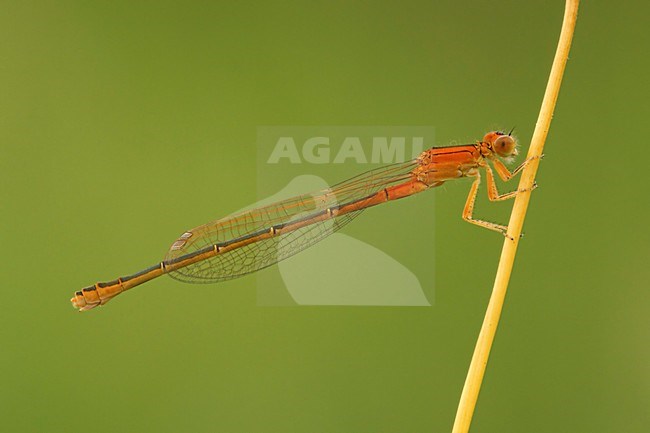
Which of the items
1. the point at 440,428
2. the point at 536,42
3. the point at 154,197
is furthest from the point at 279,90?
the point at 440,428

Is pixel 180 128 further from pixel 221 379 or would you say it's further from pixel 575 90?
pixel 575 90

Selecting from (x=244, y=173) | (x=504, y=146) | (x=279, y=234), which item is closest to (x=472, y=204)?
(x=504, y=146)

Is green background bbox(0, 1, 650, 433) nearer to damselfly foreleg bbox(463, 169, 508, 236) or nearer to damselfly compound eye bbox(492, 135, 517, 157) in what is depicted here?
damselfly foreleg bbox(463, 169, 508, 236)

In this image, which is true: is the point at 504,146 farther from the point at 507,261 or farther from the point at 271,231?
the point at 271,231

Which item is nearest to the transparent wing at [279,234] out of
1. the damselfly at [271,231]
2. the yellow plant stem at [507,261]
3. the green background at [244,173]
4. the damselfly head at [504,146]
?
the damselfly at [271,231]

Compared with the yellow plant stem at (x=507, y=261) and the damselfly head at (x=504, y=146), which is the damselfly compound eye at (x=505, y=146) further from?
the yellow plant stem at (x=507, y=261)

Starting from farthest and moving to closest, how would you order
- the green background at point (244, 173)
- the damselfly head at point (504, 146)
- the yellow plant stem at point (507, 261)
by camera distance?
1. the green background at point (244, 173)
2. the damselfly head at point (504, 146)
3. the yellow plant stem at point (507, 261)

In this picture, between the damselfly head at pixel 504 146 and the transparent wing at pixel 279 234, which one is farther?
the transparent wing at pixel 279 234
